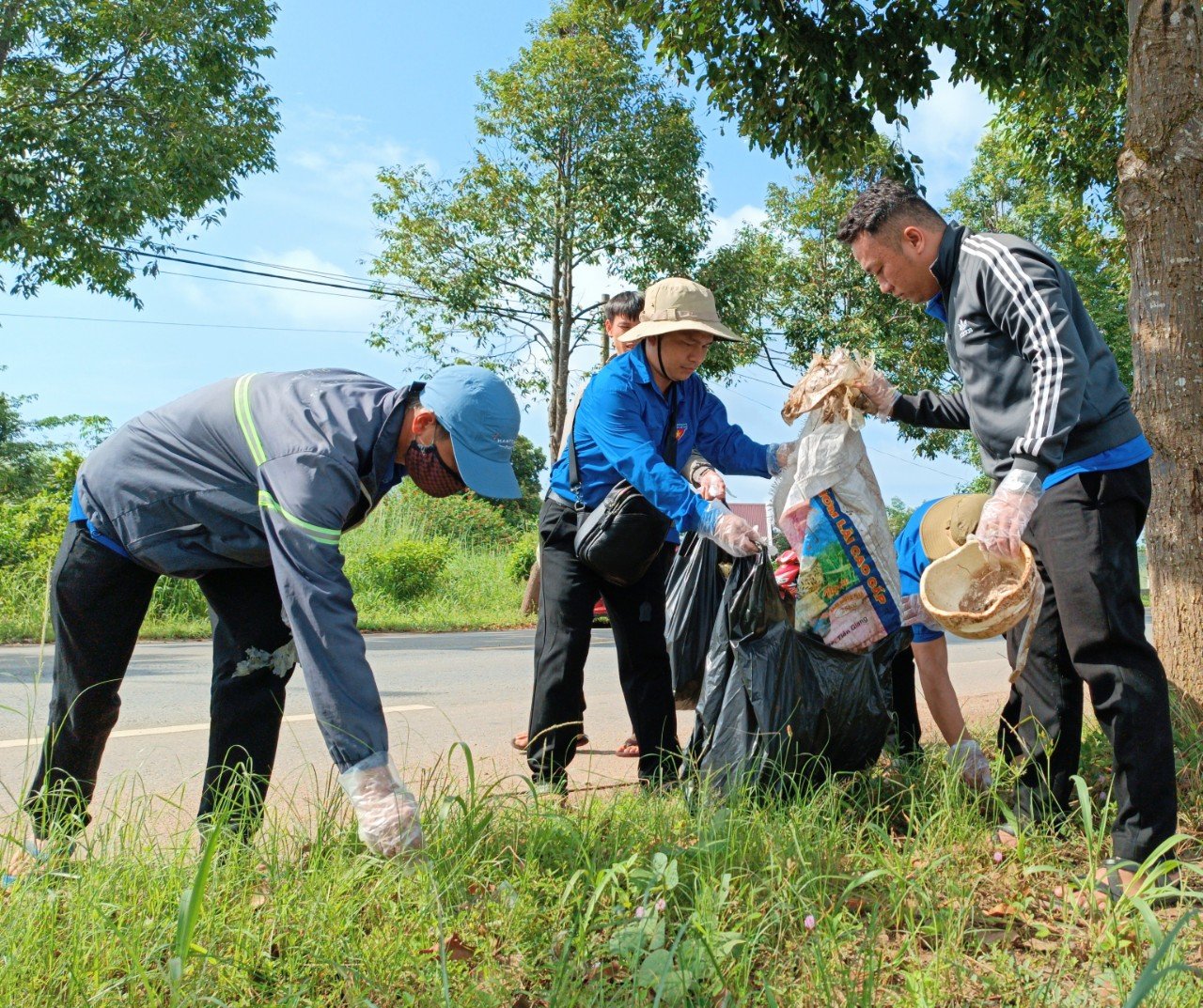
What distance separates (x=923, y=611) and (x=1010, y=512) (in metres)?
1.33

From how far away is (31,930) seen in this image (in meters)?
1.85

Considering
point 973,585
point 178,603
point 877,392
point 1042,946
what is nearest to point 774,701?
point 973,585

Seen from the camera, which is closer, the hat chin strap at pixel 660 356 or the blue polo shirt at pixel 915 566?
the hat chin strap at pixel 660 356

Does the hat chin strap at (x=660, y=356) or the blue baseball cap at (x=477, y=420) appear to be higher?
the hat chin strap at (x=660, y=356)

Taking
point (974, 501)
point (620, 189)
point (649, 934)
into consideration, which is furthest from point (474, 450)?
point (620, 189)

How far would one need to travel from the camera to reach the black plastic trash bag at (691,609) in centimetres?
383

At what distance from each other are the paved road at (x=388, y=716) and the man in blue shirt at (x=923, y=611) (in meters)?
1.26

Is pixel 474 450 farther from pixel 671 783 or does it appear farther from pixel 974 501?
pixel 974 501

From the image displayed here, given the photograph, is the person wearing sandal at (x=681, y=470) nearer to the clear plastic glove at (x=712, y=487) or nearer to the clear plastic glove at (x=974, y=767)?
the clear plastic glove at (x=712, y=487)

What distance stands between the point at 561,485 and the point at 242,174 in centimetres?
1348

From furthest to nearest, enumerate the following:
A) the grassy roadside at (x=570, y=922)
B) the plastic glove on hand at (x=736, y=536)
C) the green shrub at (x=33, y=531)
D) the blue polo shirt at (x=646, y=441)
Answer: the green shrub at (x=33, y=531)
the blue polo shirt at (x=646, y=441)
the plastic glove on hand at (x=736, y=536)
the grassy roadside at (x=570, y=922)

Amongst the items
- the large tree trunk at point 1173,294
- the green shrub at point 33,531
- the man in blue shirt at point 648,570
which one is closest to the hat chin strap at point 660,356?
the man in blue shirt at point 648,570

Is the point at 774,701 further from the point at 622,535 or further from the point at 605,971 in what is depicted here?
the point at 605,971

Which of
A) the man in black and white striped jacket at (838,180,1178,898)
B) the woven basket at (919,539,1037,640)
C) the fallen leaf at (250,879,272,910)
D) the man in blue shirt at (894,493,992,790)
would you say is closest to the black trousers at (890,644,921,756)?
the man in blue shirt at (894,493,992,790)
